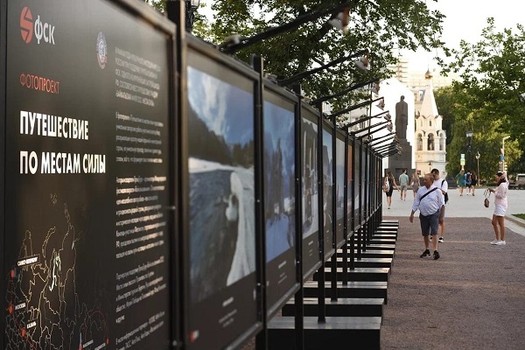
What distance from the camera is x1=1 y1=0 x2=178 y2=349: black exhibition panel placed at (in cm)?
271

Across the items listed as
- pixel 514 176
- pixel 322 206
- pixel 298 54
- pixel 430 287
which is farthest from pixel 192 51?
pixel 514 176

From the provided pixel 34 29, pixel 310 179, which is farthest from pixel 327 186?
pixel 34 29

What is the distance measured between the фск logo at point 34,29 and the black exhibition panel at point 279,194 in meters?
2.95

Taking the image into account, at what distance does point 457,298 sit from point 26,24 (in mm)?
12477

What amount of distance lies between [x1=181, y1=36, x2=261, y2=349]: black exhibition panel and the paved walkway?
533 centimetres

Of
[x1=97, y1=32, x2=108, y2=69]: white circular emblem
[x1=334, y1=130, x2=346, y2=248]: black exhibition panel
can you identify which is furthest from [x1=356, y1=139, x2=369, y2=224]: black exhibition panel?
[x1=97, y1=32, x2=108, y2=69]: white circular emblem

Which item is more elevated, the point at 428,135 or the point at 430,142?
the point at 428,135

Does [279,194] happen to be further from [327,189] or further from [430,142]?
[430,142]

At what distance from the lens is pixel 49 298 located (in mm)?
2926

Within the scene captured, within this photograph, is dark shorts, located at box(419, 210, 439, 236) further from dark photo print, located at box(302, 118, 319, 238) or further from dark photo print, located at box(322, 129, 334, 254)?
dark photo print, located at box(302, 118, 319, 238)

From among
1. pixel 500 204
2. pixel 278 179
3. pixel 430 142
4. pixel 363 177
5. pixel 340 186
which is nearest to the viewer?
pixel 278 179

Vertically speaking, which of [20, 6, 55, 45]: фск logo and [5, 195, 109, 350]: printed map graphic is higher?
[20, 6, 55, 45]: фск logo

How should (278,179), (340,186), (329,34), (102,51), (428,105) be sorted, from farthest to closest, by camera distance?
(428,105)
(329,34)
(340,186)
(278,179)
(102,51)

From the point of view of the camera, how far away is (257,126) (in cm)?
552
